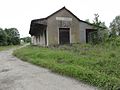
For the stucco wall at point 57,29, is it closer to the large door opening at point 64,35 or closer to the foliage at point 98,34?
the large door opening at point 64,35

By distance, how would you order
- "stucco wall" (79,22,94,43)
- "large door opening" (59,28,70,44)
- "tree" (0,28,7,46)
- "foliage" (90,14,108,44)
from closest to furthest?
"foliage" (90,14,108,44), "large door opening" (59,28,70,44), "stucco wall" (79,22,94,43), "tree" (0,28,7,46)

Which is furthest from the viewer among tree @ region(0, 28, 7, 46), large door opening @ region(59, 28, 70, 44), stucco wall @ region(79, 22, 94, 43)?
tree @ region(0, 28, 7, 46)

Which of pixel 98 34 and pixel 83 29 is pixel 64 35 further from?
pixel 98 34

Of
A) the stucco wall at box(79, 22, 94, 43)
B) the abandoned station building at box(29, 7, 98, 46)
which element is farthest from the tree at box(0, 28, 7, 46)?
the stucco wall at box(79, 22, 94, 43)

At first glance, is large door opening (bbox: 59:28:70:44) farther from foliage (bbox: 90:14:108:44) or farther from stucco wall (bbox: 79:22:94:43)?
foliage (bbox: 90:14:108:44)

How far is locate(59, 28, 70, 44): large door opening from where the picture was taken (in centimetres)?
2556

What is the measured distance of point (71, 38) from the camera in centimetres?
2598

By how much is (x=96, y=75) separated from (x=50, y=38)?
17.6 metres

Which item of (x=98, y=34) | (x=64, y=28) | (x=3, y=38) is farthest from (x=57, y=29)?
(x=3, y=38)

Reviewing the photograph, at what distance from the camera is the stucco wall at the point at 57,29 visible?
2466cm

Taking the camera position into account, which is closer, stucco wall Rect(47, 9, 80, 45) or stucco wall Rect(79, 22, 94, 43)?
stucco wall Rect(47, 9, 80, 45)

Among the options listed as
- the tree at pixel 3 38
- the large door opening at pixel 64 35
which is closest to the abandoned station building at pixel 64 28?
the large door opening at pixel 64 35

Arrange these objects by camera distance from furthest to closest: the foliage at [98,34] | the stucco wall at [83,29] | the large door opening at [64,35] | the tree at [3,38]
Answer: the tree at [3,38] → the stucco wall at [83,29] → the large door opening at [64,35] → the foliage at [98,34]

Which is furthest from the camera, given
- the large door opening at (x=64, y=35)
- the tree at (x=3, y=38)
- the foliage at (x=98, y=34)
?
the tree at (x=3, y=38)
